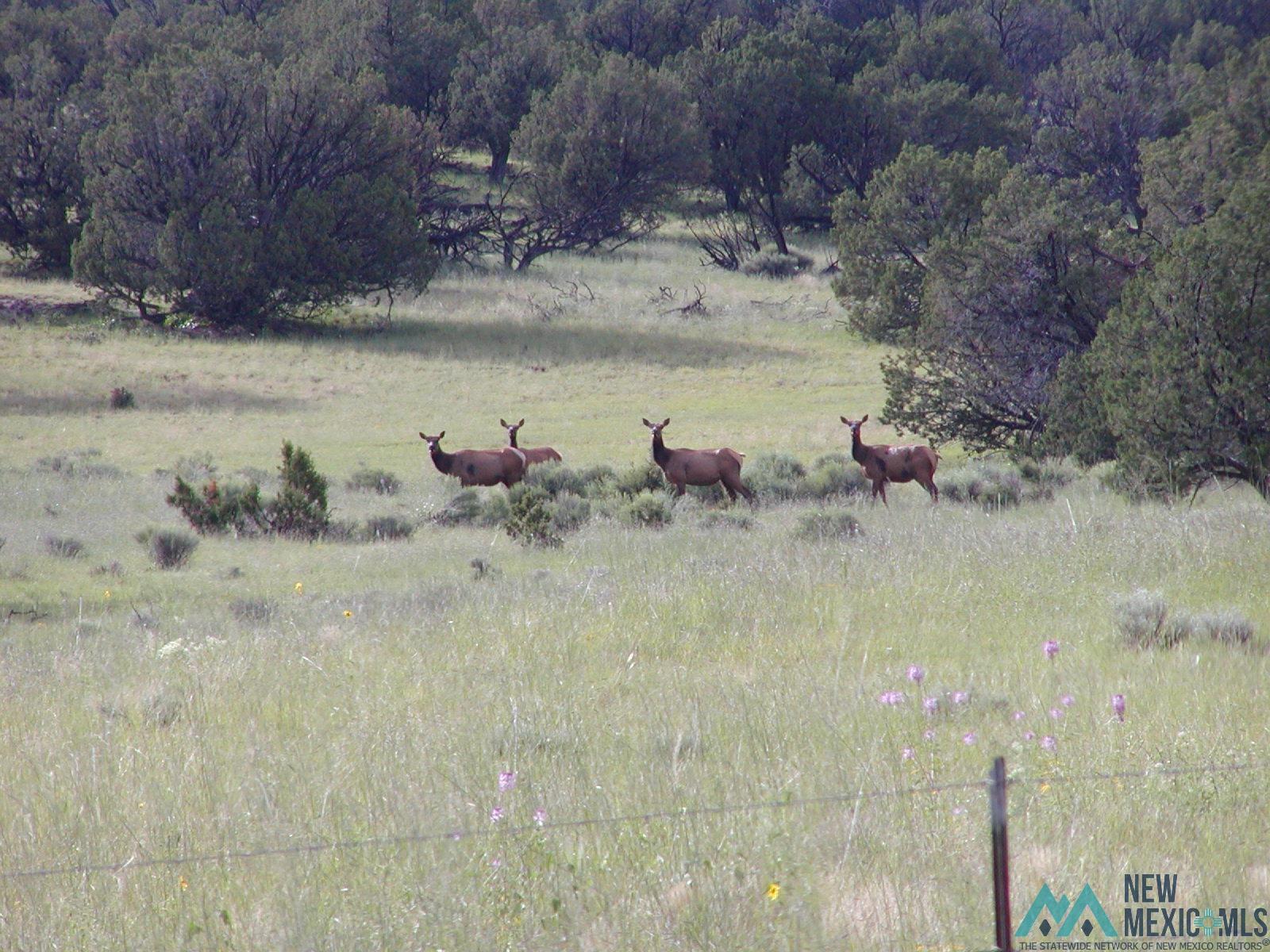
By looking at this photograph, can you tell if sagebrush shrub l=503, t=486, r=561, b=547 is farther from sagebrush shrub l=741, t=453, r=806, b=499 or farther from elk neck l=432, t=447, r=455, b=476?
elk neck l=432, t=447, r=455, b=476

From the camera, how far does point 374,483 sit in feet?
75.4

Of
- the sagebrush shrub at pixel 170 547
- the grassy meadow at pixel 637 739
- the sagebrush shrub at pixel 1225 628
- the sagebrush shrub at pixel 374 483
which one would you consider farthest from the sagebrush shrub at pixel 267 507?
the sagebrush shrub at pixel 1225 628

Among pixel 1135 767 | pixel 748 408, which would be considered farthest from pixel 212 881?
pixel 748 408

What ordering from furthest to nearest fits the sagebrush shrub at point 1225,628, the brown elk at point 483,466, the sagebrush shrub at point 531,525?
the brown elk at point 483,466, the sagebrush shrub at point 531,525, the sagebrush shrub at point 1225,628

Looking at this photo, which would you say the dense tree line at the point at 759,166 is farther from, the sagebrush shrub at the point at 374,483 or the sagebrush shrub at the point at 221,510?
the sagebrush shrub at the point at 221,510

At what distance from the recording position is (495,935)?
3.49 meters

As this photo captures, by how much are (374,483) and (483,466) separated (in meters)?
2.09

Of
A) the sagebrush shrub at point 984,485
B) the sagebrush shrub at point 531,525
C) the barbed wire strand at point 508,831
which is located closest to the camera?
the barbed wire strand at point 508,831

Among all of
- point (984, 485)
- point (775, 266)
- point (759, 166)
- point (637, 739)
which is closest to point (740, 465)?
point (984, 485)

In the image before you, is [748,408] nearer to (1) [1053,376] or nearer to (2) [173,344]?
(1) [1053,376]

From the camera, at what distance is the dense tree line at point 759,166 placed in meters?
19.4

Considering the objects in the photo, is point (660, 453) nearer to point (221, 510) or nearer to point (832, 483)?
point (832, 483)

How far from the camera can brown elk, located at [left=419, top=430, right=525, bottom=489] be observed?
2225 centimetres

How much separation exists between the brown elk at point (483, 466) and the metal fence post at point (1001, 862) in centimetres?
1961
